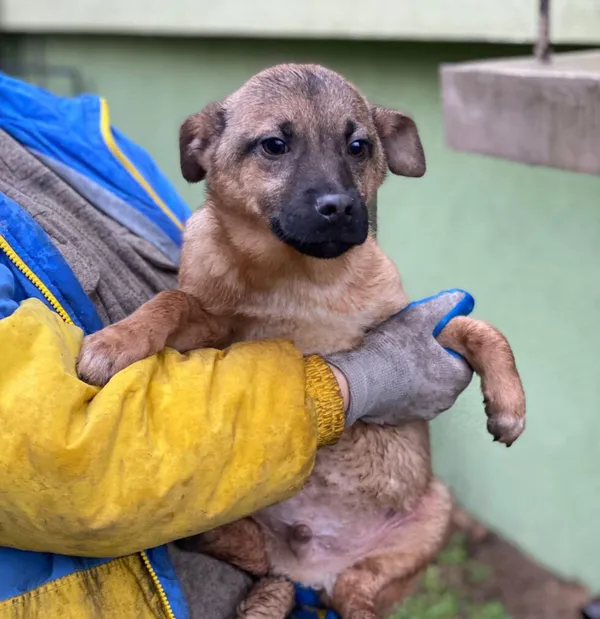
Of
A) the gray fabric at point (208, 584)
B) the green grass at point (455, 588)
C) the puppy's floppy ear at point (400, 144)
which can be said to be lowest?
A: the green grass at point (455, 588)

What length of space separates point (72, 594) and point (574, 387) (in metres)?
2.62

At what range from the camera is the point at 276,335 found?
208 centimetres

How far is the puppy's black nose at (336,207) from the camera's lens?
180 cm

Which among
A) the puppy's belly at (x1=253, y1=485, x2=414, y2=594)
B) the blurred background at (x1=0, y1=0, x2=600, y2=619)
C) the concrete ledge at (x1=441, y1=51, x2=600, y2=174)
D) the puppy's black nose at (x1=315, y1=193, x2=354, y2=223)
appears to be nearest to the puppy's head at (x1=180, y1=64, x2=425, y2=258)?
the puppy's black nose at (x1=315, y1=193, x2=354, y2=223)

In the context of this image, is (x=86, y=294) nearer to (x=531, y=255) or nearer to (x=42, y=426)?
(x=42, y=426)

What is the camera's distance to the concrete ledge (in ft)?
6.36

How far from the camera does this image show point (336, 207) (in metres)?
1.80

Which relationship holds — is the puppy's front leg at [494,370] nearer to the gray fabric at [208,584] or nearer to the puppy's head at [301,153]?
the puppy's head at [301,153]

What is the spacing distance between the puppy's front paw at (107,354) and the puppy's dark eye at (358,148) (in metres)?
0.77

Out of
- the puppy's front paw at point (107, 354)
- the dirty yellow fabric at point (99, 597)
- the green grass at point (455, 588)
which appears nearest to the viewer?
the dirty yellow fabric at point (99, 597)

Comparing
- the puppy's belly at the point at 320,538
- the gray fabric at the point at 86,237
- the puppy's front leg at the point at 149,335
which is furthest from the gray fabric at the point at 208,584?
the gray fabric at the point at 86,237

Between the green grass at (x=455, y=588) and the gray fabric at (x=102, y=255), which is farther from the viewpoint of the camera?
the green grass at (x=455, y=588)

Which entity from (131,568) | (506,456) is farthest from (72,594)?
(506,456)

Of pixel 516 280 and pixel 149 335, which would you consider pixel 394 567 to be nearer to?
pixel 149 335
